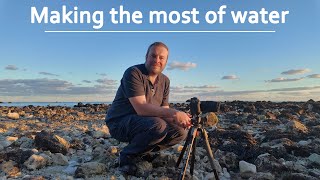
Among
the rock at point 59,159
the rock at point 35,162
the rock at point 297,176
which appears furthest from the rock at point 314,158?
the rock at point 35,162

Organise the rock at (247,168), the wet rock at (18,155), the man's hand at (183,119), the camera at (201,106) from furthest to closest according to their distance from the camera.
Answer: the wet rock at (18,155) < the rock at (247,168) < the man's hand at (183,119) < the camera at (201,106)

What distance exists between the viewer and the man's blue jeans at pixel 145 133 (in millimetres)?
5582

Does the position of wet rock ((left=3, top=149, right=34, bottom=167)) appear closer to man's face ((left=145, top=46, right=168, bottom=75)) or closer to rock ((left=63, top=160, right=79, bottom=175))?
rock ((left=63, top=160, right=79, bottom=175))

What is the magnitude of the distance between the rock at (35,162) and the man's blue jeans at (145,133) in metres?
1.22

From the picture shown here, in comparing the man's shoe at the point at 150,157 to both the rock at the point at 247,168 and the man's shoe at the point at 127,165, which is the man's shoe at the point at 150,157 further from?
the rock at the point at 247,168

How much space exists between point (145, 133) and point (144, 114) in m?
0.29

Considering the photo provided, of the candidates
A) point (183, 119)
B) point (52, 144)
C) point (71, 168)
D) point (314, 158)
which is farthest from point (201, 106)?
point (52, 144)

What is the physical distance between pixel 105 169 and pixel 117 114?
910 mm

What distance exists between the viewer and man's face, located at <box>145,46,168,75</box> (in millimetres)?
5727

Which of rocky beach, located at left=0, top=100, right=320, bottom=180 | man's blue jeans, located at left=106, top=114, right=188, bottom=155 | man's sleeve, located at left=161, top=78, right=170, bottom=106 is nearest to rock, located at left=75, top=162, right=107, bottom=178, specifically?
rocky beach, located at left=0, top=100, right=320, bottom=180

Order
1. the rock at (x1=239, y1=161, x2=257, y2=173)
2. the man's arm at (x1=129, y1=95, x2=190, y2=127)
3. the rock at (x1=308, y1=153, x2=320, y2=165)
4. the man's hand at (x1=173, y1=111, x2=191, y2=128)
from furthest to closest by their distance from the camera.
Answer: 1. the rock at (x1=308, y1=153, x2=320, y2=165)
2. the rock at (x1=239, y1=161, x2=257, y2=173)
3. the man's arm at (x1=129, y1=95, x2=190, y2=127)
4. the man's hand at (x1=173, y1=111, x2=191, y2=128)

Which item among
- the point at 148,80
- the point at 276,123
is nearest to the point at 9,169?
the point at 148,80

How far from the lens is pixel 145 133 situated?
5594 millimetres

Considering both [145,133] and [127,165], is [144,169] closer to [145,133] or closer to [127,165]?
[127,165]
